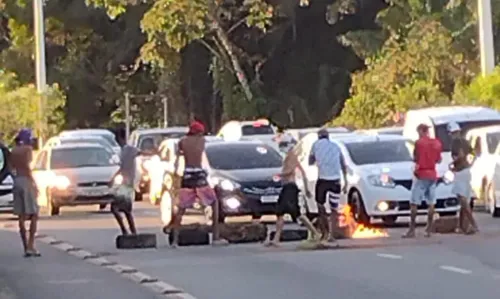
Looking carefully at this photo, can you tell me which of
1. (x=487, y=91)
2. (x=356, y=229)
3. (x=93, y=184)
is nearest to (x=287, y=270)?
(x=356, y=229)

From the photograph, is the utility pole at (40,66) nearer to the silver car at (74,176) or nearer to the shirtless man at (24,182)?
the silver car at (74,176)

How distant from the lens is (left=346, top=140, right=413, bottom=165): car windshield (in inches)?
1071

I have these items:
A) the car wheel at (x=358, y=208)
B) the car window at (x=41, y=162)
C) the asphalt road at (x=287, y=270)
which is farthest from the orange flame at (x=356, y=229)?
the car window at (x=41, y=162)

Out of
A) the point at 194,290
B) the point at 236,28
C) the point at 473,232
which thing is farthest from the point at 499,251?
the point at 236,28

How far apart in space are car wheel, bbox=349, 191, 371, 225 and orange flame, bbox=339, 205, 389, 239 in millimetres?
88

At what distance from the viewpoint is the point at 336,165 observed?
23359 millimetres

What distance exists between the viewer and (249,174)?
2758 centimetres

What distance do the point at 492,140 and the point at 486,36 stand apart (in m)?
15.1

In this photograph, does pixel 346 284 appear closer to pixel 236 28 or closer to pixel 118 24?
pixel 236 28

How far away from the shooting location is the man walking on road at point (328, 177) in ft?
76.5

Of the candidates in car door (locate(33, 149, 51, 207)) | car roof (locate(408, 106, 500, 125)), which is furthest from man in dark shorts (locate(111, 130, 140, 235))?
car door (locate(33, 149, 51, 207))

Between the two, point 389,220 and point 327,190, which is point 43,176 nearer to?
point 389,220

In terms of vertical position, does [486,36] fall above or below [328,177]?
above

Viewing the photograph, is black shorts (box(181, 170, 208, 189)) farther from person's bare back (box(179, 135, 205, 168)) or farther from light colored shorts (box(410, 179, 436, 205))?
light colored shorts (box(410, 179, 436, 205))
